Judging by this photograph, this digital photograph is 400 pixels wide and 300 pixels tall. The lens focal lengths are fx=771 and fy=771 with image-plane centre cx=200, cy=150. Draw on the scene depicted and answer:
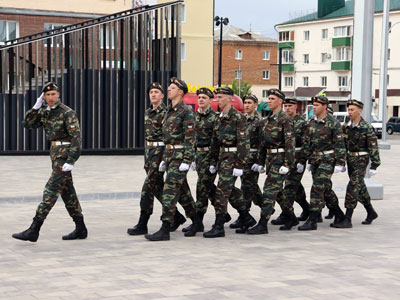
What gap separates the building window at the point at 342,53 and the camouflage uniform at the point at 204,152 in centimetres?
7470

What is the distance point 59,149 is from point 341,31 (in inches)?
2990

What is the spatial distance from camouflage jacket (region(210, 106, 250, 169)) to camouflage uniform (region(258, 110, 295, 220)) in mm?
458

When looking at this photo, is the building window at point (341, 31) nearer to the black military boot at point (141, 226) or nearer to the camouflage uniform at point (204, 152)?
the camouflage uniform at point (204, 152)

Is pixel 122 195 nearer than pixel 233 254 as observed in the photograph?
No

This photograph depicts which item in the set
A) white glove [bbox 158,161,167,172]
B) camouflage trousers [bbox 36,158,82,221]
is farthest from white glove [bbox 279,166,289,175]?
camouflage trousers [bbox 36,158,82,221]

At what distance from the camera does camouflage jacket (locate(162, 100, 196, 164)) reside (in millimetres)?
9211

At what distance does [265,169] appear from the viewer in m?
10.5

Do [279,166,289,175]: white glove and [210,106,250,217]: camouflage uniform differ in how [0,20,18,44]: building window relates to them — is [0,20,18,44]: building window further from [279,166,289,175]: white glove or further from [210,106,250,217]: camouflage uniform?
[279,166,289,175]: white glove

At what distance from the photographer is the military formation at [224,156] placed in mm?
9141

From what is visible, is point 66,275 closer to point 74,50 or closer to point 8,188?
point 8,188

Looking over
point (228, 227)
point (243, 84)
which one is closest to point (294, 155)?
point (228, 227)

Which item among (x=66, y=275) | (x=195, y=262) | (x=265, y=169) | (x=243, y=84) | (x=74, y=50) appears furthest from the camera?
(x=243, y=84)

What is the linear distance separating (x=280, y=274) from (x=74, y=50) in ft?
54.2

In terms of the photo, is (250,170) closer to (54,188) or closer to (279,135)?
(279,135)
